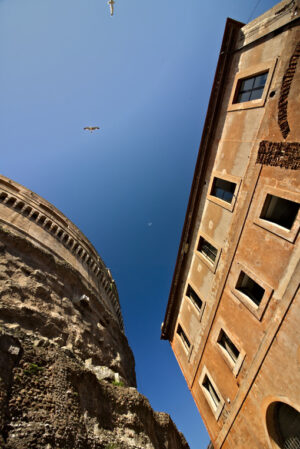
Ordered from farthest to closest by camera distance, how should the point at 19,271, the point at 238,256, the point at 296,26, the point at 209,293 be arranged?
the point at 19,271, the point at 209,293, the point at 238,256, the point at 296,26

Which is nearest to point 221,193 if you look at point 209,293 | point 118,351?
point 209,293

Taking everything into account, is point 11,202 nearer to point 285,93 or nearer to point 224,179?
point 224,179

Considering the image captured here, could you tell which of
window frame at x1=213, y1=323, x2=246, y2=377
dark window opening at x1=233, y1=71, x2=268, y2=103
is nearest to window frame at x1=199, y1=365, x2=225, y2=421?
window frame at x1=213, y1=323, x2=246, y2=377

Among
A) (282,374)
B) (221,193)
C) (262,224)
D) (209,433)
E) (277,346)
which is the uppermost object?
(221,193)

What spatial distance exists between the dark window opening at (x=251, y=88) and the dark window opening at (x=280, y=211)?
12.4ft

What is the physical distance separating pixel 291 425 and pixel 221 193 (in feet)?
24.9

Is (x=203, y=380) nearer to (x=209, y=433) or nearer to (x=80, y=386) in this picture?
(x=209, y=433)

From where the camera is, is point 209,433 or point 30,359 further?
point 209,433

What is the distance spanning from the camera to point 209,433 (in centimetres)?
888

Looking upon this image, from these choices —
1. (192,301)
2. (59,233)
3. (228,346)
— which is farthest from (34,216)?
(228,346)

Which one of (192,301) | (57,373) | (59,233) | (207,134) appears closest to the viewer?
(57,373)

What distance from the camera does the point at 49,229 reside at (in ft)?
49.6

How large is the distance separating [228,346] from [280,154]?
23.1ft

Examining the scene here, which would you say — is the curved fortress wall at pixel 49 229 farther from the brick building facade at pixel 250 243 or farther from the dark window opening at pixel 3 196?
the brick building facade at pixel 250 243
